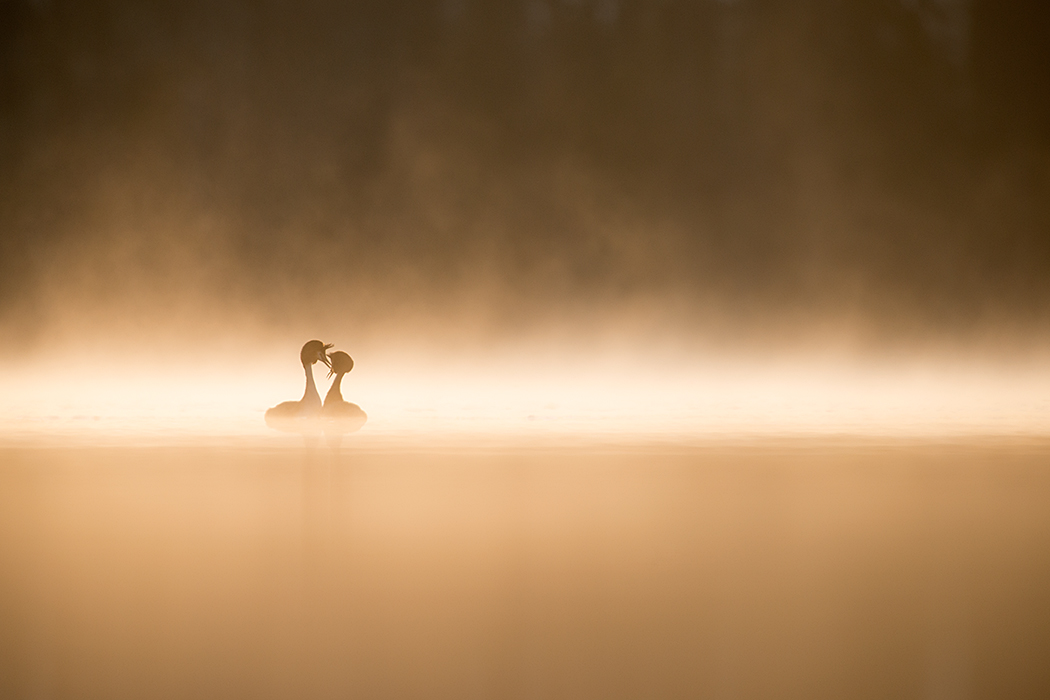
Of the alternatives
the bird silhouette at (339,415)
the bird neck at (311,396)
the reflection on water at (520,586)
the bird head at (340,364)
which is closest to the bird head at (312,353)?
the bird head at (340,364)

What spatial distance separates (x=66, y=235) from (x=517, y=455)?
211 inches

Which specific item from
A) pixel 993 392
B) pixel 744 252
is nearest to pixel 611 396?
pixel 744 252

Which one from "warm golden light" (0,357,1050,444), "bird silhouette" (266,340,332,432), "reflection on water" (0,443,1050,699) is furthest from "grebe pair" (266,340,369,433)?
"reflection on water" (0,443,1050,699)

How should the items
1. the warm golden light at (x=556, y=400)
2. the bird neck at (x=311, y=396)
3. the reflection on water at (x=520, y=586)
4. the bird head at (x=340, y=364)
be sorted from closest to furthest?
the reflection on water at (x=520, y=586)
the warm golden light at (x=556, y=400)
the bird neck at (x=311, y=396)
the bird head at (x=340, y=364)

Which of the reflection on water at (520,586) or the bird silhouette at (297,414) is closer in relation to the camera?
the reflection on water at (520,586)

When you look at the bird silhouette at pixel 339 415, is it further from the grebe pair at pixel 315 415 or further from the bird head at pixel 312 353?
the bird head at pixel 312 353

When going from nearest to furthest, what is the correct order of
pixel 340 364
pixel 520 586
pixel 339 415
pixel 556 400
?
pixel 520 586
pixel 339 415
pixel 340 364
pixel 556 400

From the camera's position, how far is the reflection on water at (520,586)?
3.92 feet

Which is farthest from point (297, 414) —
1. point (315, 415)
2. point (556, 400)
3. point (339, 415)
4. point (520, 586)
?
point (520, 586)

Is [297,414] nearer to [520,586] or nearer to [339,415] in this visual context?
[339,415]

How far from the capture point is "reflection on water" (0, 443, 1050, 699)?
1.20 meters

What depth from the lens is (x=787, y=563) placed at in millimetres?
1756

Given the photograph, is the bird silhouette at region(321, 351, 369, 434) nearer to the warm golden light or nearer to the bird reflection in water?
the bird reflection in water

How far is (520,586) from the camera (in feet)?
5.20
